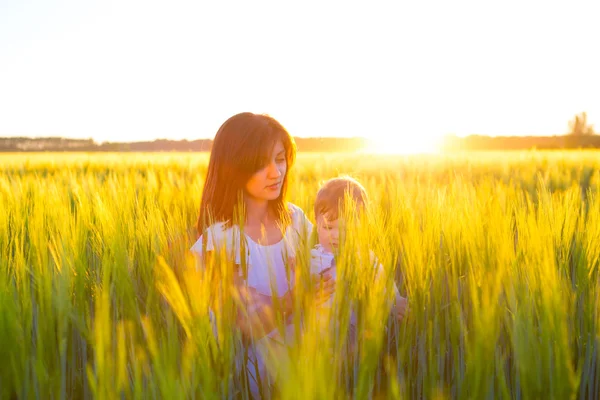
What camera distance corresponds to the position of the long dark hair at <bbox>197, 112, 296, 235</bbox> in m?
1.61

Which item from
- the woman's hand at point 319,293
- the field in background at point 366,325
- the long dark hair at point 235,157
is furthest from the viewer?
the long dark hair at point 235,157

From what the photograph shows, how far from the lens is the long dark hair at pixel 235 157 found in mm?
1608

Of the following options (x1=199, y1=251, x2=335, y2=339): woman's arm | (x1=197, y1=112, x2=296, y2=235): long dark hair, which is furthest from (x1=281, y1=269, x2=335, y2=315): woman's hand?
(x1=197, y1=112, x2=296, y2=235): long dark hair

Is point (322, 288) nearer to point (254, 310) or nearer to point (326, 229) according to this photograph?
point (254, 310)

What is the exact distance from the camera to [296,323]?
0.74 m

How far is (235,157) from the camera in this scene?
5.28 ft

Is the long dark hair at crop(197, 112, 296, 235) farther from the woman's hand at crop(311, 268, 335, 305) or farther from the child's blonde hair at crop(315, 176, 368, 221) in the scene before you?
the woman's hand at crop(311, 268, 335, 305)

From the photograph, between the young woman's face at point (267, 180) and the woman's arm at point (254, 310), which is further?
the young woman's face at point (267, 180)

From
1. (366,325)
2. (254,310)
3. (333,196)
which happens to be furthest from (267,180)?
(366,325)

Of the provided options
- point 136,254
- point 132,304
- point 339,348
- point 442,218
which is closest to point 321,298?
point 339,348

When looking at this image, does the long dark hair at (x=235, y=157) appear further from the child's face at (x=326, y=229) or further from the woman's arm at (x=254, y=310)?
the woman's arm at (x=254, y=310)

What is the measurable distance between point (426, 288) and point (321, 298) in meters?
0.27

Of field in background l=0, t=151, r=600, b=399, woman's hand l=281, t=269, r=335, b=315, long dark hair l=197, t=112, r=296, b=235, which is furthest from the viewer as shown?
A: long dark hair l=197, t=112, r=296, b=235

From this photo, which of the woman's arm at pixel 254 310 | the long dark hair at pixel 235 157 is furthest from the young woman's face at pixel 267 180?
the woman's arm at pixel 254 310
